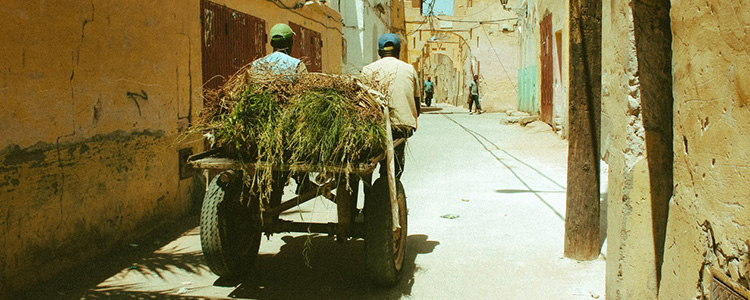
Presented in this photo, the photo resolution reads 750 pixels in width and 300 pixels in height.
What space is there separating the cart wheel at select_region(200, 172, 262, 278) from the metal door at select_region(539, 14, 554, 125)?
37.0 feet

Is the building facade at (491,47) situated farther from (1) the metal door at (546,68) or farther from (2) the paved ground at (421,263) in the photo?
(2) the paved ground at (421,263)

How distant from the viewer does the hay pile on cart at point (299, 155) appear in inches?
144

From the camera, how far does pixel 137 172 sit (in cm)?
565

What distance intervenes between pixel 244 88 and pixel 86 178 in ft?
5.97

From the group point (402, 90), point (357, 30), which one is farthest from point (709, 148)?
point (357, 30)

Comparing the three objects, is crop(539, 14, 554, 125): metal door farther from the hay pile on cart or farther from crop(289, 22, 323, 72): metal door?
the hay pile on cart

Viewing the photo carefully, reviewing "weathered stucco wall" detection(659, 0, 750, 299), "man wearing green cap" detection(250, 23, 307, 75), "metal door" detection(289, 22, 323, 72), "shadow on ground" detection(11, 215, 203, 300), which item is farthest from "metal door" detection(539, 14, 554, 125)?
"weathered stucco wall" detection(659, 0, 750, 299)

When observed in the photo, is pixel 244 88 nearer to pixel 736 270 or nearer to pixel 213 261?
pixel 213 261

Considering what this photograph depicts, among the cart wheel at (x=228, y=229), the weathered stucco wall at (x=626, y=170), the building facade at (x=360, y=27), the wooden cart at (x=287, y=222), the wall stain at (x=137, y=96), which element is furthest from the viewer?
the building facade at (x=360, y=27)

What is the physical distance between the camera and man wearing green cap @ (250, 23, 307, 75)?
13.8 ft

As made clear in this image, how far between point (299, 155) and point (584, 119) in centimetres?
226

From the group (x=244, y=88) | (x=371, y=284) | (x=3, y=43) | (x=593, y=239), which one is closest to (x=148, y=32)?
(x=3, y=43)

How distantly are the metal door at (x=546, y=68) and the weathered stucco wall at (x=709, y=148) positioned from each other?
11.9m

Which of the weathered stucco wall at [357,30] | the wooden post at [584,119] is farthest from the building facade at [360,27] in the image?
the wooden post at [584,119]
